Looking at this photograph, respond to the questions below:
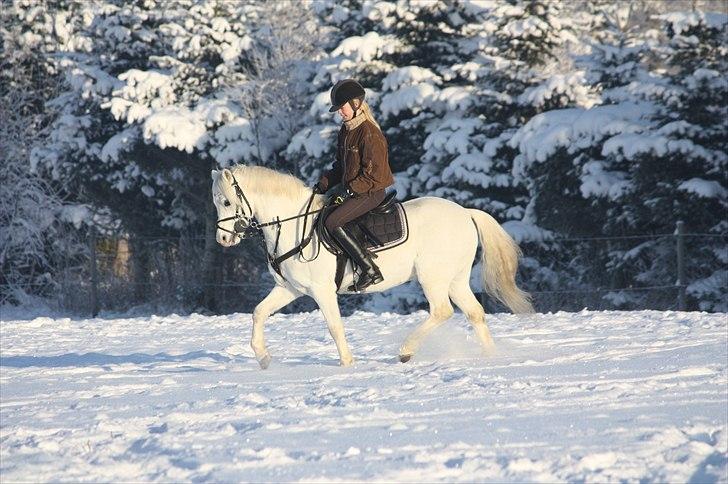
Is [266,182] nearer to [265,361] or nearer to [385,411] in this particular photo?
[265,361]

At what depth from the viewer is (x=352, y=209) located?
8422 mm

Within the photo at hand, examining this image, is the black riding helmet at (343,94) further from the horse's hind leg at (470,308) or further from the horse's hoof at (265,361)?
the horse's hoof at (265,361)

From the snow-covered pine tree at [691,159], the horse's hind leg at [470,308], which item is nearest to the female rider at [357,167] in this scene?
the horse's hind leg at [470,308]

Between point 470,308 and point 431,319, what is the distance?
1.60 feet

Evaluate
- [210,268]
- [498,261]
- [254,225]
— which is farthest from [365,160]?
[210,268]

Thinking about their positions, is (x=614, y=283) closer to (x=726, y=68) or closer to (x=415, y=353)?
(x=726, y=68)

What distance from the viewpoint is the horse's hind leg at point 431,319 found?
8773 millimetres

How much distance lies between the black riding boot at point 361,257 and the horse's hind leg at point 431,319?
22.3 inches

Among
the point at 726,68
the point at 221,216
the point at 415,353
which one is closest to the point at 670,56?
the point at 726,68

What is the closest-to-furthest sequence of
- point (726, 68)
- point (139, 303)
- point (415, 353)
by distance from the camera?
point (415, 353) → point (726, 68) → point (139, 303)

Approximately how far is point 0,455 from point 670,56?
13.7 meters

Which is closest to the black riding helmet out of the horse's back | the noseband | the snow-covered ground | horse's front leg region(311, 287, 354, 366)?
the noseband

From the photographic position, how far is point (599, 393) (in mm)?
6652

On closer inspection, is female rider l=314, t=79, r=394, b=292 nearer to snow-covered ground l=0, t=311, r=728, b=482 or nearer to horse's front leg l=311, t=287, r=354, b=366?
horse's front leg l=311, t=287, r=354, b=366
